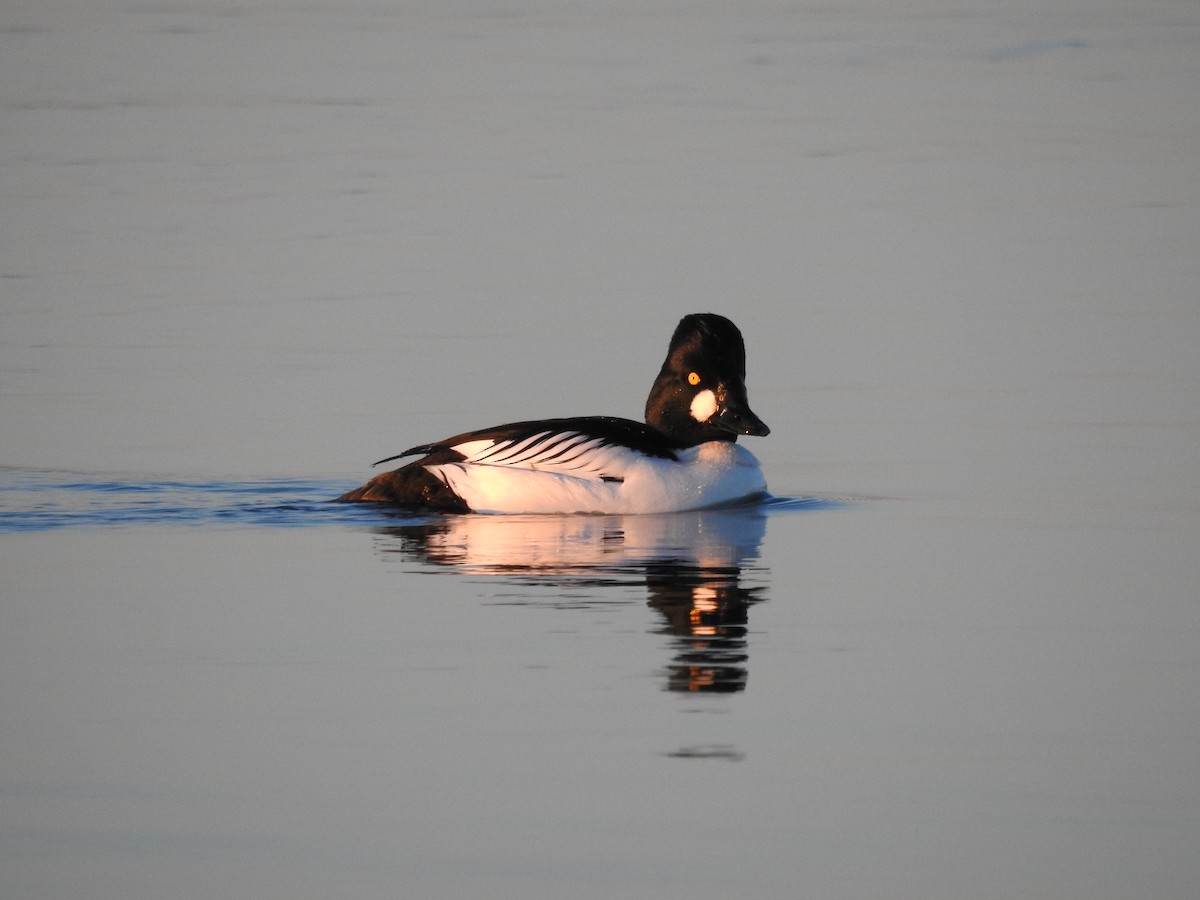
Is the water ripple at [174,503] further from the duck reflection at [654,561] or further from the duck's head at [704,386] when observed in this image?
the duck's head at [704,386]

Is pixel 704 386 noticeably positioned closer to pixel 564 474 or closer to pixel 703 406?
pixel 703 406

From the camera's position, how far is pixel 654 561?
370 inches

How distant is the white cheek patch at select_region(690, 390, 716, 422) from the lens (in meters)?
11.9

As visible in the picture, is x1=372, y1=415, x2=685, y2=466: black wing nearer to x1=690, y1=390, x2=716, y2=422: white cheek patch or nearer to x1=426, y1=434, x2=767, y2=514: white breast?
x1=426, y1=434, x2=767, y2=514: white breast

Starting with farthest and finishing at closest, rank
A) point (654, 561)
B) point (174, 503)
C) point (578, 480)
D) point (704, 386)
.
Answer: point (704, 386)
point (578, 480)
point (174, 503)
point (654, 561)

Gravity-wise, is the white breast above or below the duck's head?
below

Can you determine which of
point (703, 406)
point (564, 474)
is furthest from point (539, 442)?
point (703, 406)

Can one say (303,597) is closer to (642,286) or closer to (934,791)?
(934,791)

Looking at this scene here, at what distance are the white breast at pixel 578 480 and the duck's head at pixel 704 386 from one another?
523 mm

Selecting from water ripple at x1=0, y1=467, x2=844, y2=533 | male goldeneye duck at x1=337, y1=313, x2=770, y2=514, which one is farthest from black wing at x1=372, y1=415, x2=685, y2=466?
water ripple at x1=0, y1=467, x2=844, y2=533

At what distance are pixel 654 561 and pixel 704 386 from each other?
104 inches

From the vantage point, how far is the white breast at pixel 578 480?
36.8 ft

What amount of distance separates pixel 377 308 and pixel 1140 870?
12.2 meters

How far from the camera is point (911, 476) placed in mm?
11461
